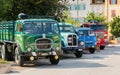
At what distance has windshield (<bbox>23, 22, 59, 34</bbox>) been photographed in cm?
2377

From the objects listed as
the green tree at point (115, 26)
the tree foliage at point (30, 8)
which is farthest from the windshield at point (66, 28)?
the green tree at point (115, 26)

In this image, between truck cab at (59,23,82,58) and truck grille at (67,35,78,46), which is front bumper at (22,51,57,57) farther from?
truck grille at (67,35,78,46)

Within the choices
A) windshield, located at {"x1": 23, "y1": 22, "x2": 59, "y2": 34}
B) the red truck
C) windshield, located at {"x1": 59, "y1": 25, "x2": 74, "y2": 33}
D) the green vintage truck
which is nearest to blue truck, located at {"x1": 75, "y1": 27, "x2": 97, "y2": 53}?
windshield, located at {"x1": 59, "y1": 25, "x2": 74, "y2": 33}

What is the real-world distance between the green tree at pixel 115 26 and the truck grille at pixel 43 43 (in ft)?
197

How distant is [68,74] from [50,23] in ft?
17.1

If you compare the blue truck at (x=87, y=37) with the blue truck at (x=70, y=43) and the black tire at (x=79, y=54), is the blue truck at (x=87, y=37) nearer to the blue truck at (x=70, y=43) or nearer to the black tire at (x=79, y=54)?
the black tire at (x=79, y=54)

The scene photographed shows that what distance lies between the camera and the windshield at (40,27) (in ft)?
78.0

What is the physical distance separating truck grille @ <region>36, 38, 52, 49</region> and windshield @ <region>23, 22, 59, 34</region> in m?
0.51

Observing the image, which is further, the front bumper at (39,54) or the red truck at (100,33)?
the red truck at (100,33)

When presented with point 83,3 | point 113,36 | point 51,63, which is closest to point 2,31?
point 51,63

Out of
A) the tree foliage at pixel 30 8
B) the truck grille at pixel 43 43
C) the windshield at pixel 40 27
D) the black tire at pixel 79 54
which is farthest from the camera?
the tree foliage at pixel 30 8

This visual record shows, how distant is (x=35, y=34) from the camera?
23469 mm

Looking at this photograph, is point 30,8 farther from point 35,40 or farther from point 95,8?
point 95,8

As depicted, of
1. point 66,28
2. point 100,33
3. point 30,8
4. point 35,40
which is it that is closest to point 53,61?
point 35,40
